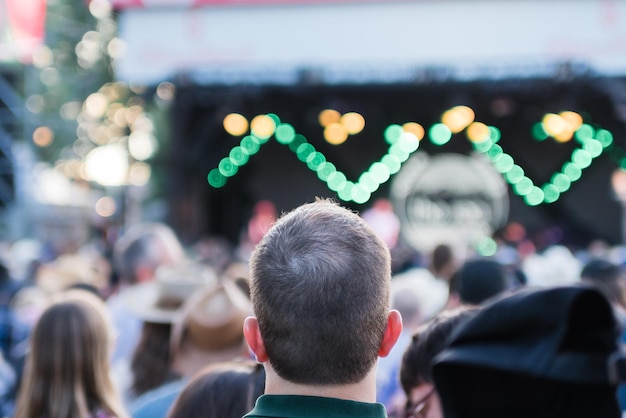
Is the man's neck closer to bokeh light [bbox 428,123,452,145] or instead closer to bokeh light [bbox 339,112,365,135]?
bokeh light [bbox 339,112,365,135]

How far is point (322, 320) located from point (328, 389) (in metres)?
0.13

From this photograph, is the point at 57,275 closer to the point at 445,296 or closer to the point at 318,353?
the point at 445,296

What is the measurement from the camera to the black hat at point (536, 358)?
1.32 m

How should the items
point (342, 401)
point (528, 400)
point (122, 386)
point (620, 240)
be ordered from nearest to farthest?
point (528, 400), point (342, 401), point (122, 386), point (620, 240)

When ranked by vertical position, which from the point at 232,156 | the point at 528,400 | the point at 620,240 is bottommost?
the point at 620,240

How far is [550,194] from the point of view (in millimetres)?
18266

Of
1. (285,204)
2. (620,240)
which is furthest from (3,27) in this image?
(620,240)

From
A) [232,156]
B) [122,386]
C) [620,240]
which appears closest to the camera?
[122,386]

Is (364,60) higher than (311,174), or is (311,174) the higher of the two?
(364,60)

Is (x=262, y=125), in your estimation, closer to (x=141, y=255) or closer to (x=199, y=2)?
(x=199, y=2)

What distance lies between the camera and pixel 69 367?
3.05 metres

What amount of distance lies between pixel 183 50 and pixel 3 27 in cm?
256

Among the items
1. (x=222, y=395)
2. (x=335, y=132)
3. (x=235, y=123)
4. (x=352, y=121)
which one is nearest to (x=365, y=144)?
(x=335, y=132)

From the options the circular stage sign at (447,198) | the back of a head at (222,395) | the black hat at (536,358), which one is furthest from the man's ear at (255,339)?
the circular stage sign at (447,198)
